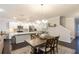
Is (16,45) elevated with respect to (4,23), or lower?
lower

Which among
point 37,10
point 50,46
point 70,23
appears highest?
point 37,10

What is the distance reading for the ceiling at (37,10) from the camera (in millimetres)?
1670

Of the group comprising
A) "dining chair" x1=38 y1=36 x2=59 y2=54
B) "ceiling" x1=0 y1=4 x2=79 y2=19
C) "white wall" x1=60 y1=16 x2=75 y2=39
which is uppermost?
"ceiling" x1=0 y1=4 x2=79 y2=19

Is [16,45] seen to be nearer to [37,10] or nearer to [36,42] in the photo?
[36,42]

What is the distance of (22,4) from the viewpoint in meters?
1.67

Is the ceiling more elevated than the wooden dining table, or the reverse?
the ceiling

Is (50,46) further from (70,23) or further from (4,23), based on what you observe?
(4,23)

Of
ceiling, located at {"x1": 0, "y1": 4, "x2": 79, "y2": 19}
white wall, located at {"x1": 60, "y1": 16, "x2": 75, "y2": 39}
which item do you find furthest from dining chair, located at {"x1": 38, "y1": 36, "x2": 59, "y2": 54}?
ceiling, located at {"x1": 0, "y1": 4, "x2": 79, "y2": 19}

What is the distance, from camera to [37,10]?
5.57 ft

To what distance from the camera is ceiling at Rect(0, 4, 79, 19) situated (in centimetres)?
167

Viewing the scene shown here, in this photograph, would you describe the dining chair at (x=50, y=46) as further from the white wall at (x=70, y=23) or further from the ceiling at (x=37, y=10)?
the ceiling at (x=37, y=10)

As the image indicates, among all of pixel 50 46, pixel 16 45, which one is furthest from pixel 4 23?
pixel 50 46

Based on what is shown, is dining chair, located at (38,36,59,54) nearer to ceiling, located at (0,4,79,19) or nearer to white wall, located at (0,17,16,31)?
ceiling, located at (0,4,79,19)
